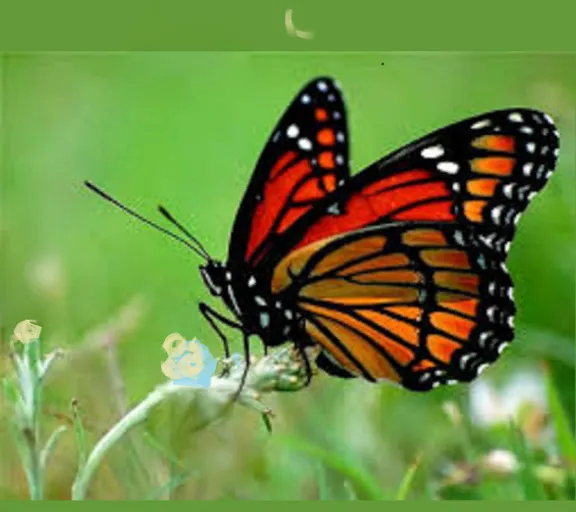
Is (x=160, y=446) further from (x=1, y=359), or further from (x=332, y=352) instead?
(x=1, y=359)

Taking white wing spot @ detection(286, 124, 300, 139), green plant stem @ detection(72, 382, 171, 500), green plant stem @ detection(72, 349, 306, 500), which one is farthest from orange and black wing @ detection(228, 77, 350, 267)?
green plant stem @ detection(72, 382, 171, 500)

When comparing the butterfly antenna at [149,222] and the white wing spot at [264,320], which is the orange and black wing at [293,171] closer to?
the white wing spot at [264,320]

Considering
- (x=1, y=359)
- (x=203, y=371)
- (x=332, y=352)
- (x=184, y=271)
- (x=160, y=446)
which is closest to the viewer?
(x=203, y=371)

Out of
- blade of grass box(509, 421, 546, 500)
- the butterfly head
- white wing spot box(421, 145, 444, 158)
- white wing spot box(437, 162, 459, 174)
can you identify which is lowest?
blade of grass box(509, 421, 546, 500)

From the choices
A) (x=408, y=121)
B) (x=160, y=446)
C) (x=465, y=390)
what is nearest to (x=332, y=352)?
(x=160, y=446)

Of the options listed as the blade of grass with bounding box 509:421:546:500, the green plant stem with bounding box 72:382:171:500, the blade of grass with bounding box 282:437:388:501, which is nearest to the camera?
the green plant stem with bounding box 72:382:171:500

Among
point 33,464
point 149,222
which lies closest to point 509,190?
point 149,222
